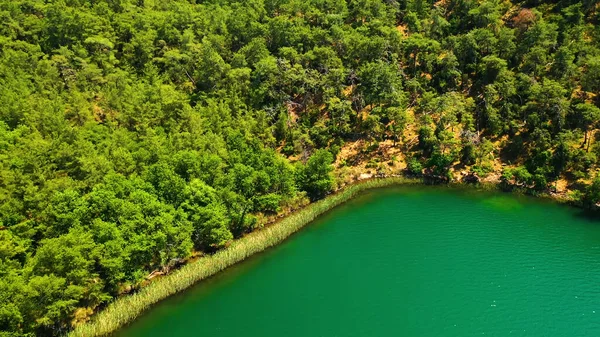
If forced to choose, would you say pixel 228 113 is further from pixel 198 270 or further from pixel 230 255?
pixel 198 270

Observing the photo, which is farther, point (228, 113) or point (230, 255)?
point (228, 113)

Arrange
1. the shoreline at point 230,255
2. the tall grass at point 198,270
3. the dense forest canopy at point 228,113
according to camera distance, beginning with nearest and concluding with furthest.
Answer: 1. the tall grass at point 198,270
2. the shoreline at point 230,255
3. the dense forest canopy at point 228,113

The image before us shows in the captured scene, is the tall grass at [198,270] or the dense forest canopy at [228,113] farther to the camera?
the dense forest canopy at [228,113]

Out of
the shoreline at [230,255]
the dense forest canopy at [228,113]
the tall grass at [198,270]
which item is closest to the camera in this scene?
the tall grass at [198,270]

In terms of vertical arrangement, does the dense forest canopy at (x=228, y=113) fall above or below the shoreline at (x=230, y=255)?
above

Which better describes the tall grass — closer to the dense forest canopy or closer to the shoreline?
the shoreline

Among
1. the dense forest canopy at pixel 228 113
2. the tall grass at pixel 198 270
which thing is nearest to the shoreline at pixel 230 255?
the tall grass at pixel 198 270

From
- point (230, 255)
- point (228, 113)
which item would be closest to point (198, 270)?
point (230, 255)

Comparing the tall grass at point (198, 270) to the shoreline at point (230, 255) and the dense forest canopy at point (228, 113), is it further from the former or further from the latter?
the dense forest canopy at point (228, 113)
